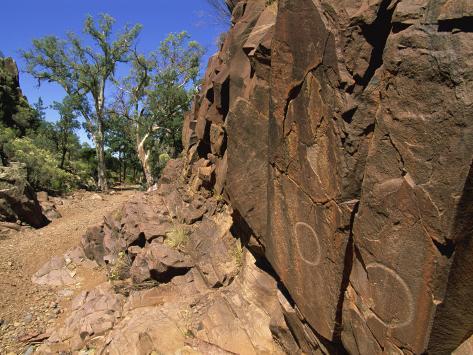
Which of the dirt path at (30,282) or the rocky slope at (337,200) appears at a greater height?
the rocky slope at (337,200)

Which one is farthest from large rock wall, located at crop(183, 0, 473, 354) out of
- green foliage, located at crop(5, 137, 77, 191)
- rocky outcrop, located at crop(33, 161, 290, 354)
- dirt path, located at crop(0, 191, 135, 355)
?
green foliage, located at crop(5, 137, 77, 191)

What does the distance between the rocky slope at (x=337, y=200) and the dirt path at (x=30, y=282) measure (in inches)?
33.3

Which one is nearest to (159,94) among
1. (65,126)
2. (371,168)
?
(65,126)

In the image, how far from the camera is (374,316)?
3.18 m

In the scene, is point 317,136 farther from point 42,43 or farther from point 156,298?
point 42,43

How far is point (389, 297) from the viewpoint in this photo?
300 cm

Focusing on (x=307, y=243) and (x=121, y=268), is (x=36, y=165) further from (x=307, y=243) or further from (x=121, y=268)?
(x=307, y=243)

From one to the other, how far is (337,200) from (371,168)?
47 centimetres

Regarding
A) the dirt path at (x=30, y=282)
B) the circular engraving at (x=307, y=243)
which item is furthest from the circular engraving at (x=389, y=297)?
the dirt path at (x=30, y=282)

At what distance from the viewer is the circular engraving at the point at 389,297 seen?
9.43 ft

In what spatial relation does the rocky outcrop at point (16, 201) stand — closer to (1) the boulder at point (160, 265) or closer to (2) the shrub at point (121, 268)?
(2) the shrub at point (121, 268)

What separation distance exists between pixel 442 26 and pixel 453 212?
1270 millimetres

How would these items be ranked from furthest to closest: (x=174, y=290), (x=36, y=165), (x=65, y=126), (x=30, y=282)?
1. (x=65, y=126)
2. (x=36, y=165)
3. (x=30, y=282)
4. (x=174, y=290)

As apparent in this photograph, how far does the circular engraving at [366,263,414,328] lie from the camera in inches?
113
